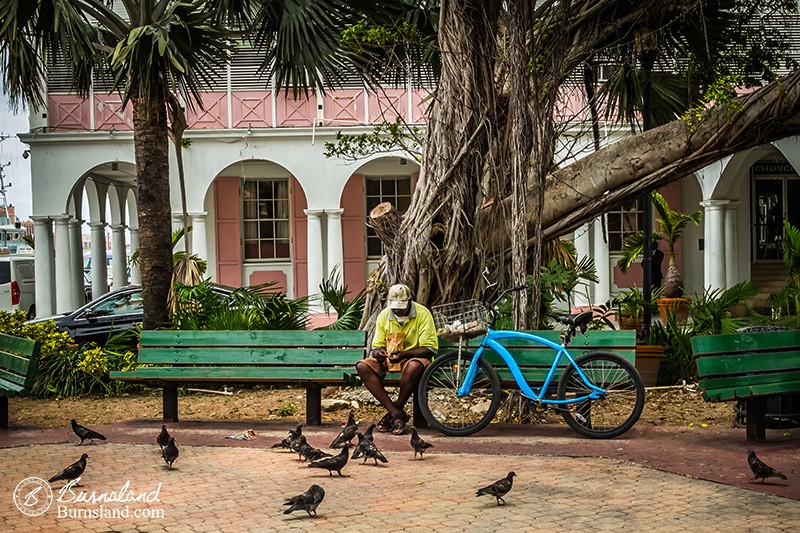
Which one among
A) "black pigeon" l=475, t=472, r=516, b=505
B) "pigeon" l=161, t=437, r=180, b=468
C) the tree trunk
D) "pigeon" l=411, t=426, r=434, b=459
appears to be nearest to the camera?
"black pigeon" l=475, t=472, r=516, b=505

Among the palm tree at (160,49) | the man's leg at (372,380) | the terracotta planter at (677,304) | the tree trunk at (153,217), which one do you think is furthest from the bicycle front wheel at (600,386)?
the terracotta planter at (677,304)

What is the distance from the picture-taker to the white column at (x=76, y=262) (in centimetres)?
2484

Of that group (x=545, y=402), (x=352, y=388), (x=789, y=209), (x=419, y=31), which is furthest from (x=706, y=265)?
(x=545, y=402)

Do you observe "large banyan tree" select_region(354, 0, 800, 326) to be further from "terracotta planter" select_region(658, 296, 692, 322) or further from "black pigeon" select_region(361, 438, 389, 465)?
"terracotta planter" select_region(658, 296, 692, 322)

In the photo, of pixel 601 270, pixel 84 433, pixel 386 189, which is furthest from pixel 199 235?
pixel 84 433

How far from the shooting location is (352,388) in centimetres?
1189

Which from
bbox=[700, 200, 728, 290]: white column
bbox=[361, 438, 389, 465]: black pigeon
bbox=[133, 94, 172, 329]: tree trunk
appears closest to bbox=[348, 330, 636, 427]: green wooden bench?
bbox=[361, 438, 389, 465]: black pigeon

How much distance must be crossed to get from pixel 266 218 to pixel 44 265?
5258 millimetres

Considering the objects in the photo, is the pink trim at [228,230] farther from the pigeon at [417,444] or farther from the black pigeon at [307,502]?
the black pigeon at [307,502]

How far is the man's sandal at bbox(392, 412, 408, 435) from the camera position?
8.94m

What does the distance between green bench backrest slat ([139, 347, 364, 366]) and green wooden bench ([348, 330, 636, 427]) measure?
0.30 metres

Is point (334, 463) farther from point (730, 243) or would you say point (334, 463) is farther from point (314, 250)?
point (730, 243)

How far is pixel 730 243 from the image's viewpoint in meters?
23.8

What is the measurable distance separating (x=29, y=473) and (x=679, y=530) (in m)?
4.18
